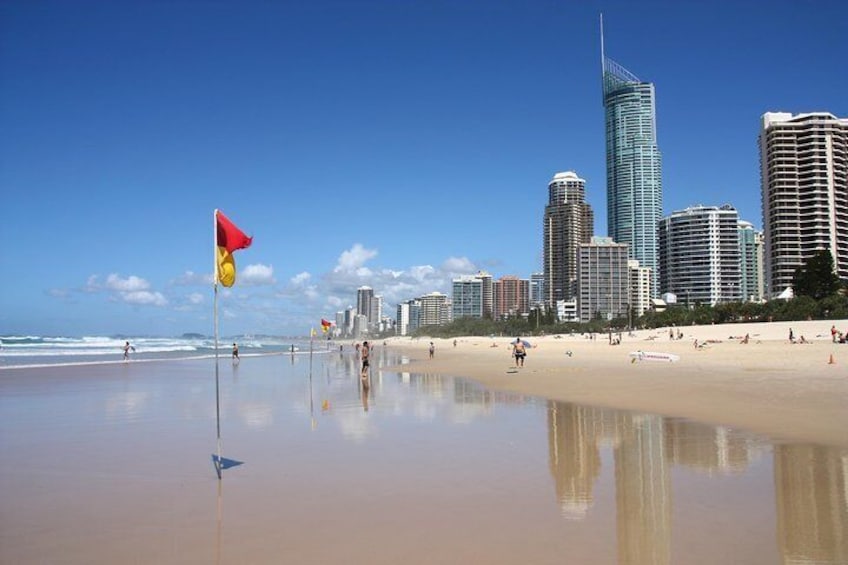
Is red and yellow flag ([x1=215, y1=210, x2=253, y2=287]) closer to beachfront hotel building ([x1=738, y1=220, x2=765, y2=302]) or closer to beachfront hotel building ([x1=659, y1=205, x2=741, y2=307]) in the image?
beachfront hotel building ([x1=659, y1=205, x2=741, y2=307])

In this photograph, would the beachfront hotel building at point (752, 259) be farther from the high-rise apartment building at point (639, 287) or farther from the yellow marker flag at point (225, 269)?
the yellow marker flag at point (225, 269)

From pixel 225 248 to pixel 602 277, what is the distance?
173015 mm

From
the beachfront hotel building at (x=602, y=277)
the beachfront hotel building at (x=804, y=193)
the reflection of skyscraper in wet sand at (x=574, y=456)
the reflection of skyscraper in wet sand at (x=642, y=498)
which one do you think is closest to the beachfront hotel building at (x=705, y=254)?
the beachfront hotel building at (x=602, y=277)

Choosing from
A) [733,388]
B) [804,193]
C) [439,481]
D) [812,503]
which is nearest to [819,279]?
[804,193]

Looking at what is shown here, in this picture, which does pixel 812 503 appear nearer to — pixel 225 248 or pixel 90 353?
pixel 225 248

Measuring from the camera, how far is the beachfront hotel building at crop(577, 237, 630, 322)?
172 m

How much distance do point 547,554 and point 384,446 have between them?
6.29 m

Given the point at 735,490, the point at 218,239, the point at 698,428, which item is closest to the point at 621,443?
the point at 698,428

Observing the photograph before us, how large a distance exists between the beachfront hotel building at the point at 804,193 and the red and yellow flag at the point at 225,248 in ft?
447

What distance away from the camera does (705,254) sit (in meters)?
167

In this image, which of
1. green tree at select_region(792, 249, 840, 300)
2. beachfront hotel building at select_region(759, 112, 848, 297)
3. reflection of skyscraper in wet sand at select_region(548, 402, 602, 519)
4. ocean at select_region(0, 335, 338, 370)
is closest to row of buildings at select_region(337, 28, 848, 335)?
beachfront hotel building at select_region(759, 112, 848, 297)

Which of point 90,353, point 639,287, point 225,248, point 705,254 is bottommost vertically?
point 90,353

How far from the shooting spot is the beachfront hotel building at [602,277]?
172 m

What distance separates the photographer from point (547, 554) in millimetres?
5727
